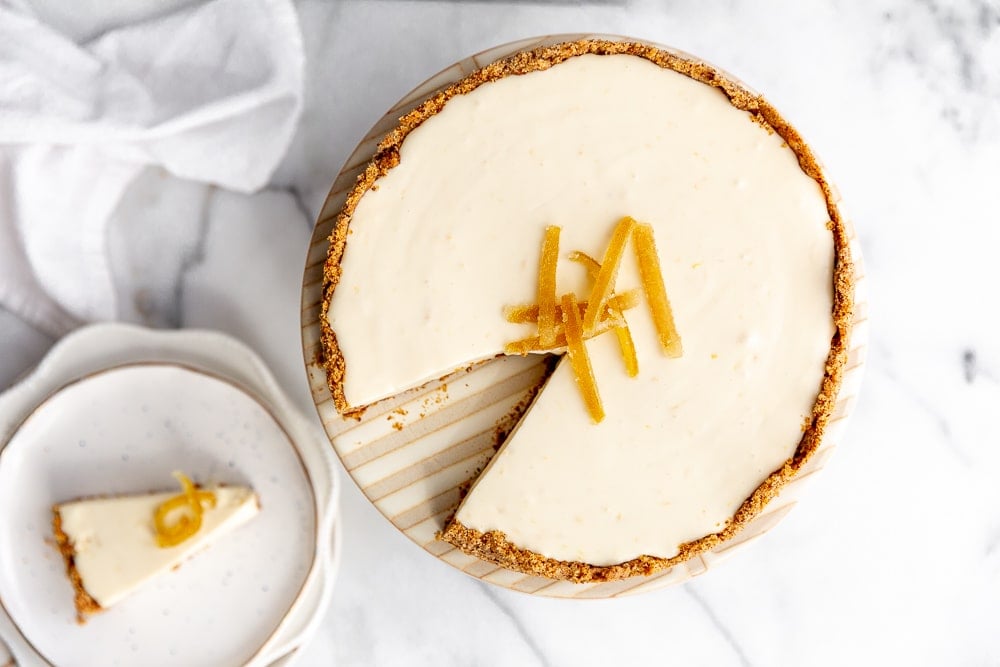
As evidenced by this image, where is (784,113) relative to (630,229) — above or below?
above

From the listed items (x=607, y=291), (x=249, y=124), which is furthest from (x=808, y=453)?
(x=249, y=124)

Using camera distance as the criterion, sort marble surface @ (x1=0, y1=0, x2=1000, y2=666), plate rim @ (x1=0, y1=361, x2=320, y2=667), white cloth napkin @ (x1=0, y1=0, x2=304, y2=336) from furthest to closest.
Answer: marble surface @ (x1=0, y1=0, x2=1000, y2=666) < white cloth napkin @ (x1=0, y1=0, x2=304, y2=336) < plate rim @ (x1=0, y1=361, x2=320, y2=667)

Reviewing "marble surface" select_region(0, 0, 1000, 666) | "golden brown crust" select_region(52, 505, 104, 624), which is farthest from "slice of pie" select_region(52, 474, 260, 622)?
"marble surface" select_region(0, 0, 1000, 666)

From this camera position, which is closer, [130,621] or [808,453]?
[808,453]

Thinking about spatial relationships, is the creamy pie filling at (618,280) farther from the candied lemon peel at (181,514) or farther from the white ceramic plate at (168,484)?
the candied lemon peel at (181,514)

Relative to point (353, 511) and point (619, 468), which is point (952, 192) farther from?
point (353, 511)

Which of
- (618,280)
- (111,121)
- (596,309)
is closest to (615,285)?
(618,280)

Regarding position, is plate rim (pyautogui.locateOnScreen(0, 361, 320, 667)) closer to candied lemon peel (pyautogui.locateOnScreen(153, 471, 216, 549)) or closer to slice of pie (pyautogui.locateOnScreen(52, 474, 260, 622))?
slice of pie (pyautogui.locateOnScreen(52, 474, 260, 622))
